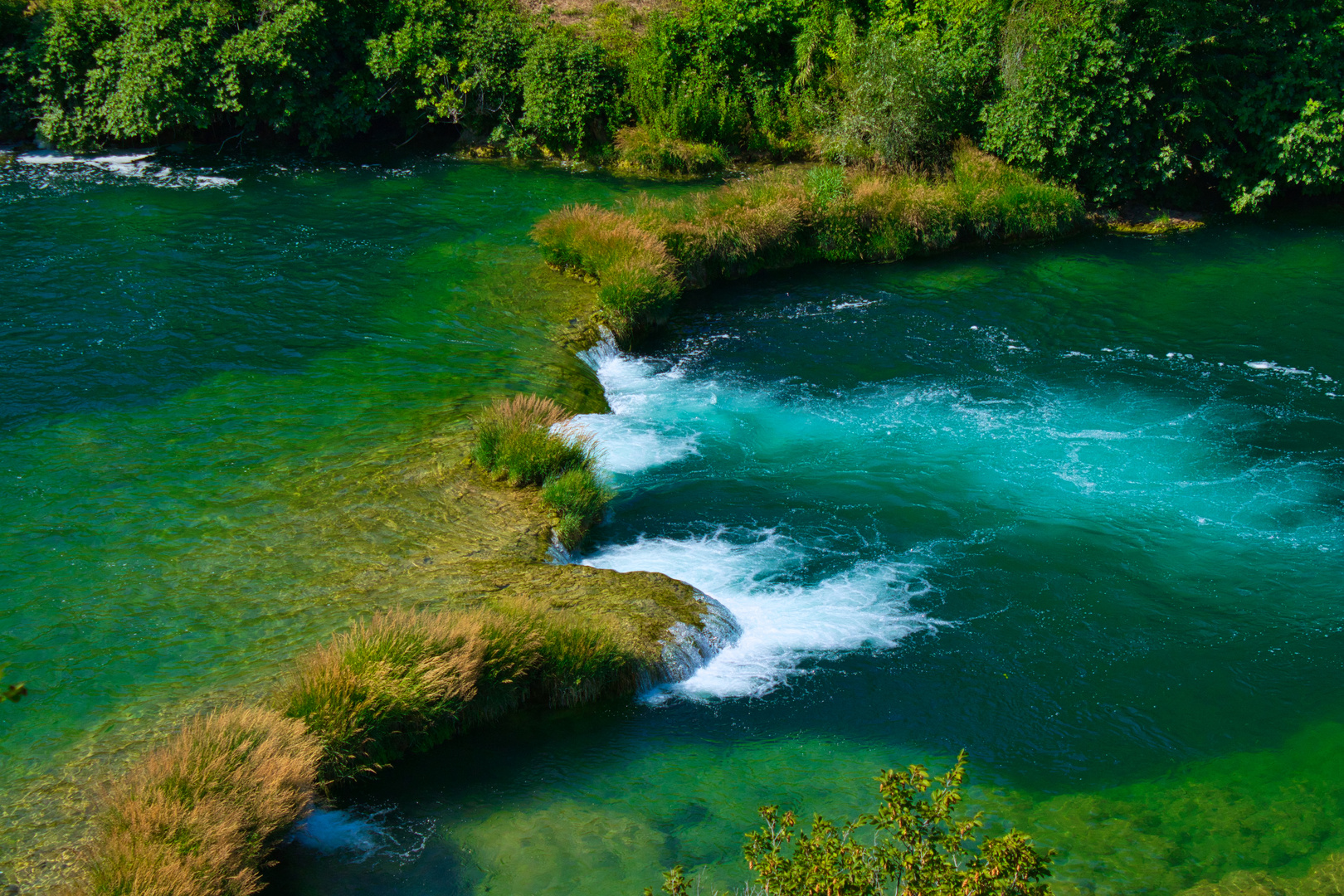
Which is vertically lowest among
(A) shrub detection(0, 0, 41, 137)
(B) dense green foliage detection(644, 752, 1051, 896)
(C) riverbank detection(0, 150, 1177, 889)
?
(C) riverbank detection(0, 150, 1177, 889)

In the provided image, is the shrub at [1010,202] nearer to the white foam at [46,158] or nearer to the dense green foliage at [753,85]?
the dense green foliage at [753,85]

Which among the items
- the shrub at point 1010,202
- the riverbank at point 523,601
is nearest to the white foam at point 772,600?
the riverbank at point 523,601

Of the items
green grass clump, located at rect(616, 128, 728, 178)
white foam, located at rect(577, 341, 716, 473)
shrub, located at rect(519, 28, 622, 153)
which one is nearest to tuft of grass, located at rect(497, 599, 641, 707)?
white foam, located at rect(577, 341, 716, 473)

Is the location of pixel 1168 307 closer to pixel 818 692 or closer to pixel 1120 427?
pixel 1120 427

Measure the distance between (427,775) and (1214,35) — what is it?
2428cm

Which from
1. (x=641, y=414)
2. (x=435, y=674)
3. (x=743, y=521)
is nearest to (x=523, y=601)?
(x=435, y=674)

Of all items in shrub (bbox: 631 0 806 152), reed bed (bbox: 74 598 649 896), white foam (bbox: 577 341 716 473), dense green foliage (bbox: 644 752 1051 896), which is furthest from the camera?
shrub (bbox: 631 0 806 152)

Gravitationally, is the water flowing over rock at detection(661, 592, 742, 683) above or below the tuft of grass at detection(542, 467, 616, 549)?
below

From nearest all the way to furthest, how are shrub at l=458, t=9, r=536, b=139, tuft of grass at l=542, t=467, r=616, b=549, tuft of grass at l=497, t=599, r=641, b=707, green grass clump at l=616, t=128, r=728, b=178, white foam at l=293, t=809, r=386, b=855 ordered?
white foam at l=293, t=809, r=386, b=855 → tuft of grass at l=497, t=599, r=641, b=707 → tuft of grass at l=542, t=467, r=616, b=549 → green grass clump at l=616, t=128, r=728, b=178 → shrub at l=458, t=9, r=536, b=139

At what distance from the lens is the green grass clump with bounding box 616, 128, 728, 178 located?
24766 millimetres

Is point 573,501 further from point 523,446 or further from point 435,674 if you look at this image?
point 435,674

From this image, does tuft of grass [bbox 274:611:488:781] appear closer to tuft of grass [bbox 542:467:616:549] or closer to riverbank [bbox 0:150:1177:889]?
riverbank [bbox 0:150:1177:889]

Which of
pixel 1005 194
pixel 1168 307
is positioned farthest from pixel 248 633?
pixel 1005 194

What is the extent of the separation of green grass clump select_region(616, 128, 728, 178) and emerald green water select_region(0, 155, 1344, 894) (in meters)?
5.20
